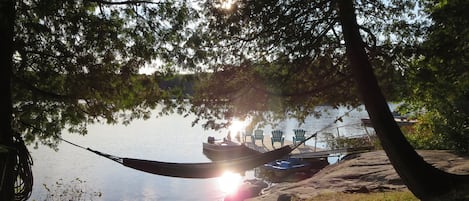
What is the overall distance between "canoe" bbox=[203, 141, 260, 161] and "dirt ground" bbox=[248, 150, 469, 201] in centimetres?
→ 1158

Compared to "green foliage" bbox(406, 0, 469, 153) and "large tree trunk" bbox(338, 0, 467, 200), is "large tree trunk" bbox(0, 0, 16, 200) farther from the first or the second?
"green foliage" bbox(406, 0, 469, 153)

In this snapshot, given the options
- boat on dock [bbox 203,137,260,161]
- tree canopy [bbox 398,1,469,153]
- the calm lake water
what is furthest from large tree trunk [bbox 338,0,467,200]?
boat on dock [bbox 203,137,260,161]

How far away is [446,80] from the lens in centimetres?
539

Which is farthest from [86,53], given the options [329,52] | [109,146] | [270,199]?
[109,146]

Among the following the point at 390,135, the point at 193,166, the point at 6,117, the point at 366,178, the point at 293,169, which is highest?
the point at 6,117

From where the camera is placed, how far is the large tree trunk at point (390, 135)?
4.72m

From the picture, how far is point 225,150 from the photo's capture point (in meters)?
22.0

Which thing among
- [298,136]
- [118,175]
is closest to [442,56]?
[298,136]

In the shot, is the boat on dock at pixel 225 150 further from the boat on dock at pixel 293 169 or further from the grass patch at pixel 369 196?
the grass patch at pixel 369 196

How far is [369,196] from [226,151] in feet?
52.2

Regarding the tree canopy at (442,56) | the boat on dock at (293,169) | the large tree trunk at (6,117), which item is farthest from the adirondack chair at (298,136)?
the large tree trunk at (6,117)

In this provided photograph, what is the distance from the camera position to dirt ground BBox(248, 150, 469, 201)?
7.05 m

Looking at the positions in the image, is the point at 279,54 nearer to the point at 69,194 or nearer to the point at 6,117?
the point at 6,117

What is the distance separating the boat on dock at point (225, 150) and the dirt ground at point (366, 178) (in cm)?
1147
